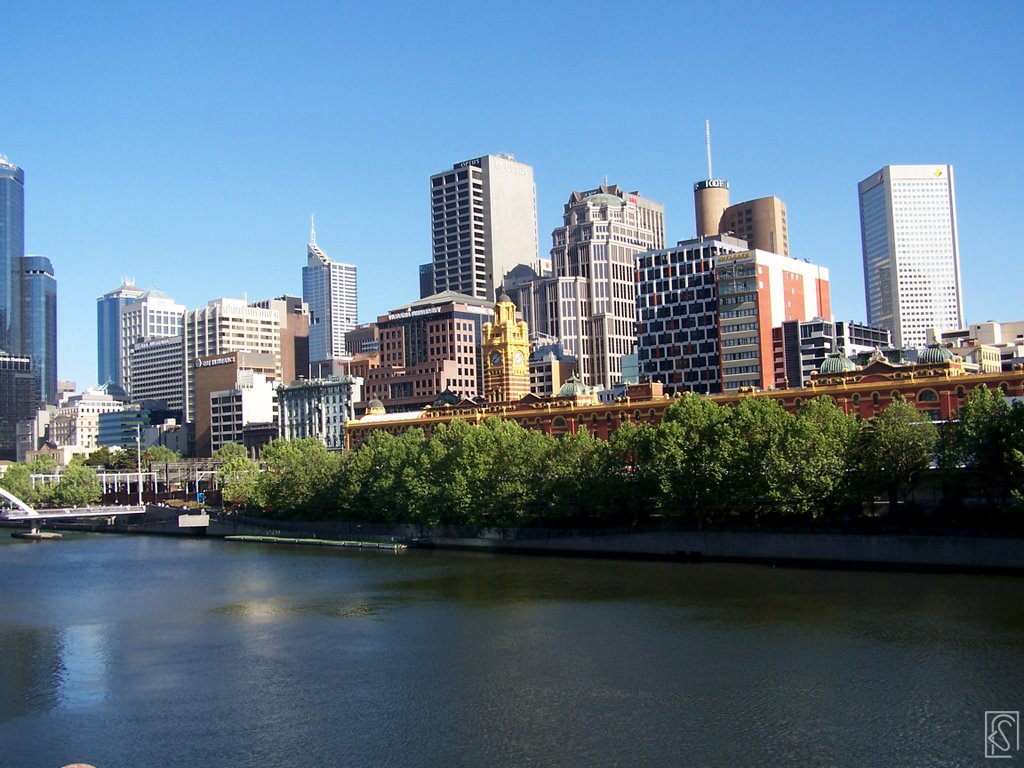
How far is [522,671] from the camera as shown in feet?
191

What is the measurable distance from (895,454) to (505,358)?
8421cm

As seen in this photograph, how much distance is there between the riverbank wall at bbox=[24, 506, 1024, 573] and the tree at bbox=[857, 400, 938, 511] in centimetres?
606

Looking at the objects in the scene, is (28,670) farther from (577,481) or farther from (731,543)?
(577,481)

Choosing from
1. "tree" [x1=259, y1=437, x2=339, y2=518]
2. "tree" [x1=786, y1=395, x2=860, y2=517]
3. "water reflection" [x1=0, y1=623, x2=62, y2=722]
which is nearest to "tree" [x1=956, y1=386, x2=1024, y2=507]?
"tree" [x1=786, y1=395, x2=860, y2=517]

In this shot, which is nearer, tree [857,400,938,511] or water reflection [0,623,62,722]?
water reflection [0,623,62,722]

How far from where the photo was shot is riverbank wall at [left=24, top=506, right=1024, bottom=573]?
85.8 meters

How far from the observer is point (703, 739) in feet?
151

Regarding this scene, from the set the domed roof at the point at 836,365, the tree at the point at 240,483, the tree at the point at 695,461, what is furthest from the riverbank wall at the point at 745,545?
the domed roof at the point at 836,365

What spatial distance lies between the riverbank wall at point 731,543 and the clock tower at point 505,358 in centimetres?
3817

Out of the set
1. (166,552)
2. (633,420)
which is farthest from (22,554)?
(633,420)

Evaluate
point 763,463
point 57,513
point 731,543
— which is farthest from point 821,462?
point 57,513

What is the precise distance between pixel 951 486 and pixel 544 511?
4295 cm

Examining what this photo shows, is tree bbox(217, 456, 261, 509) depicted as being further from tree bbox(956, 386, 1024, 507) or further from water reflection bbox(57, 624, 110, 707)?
tree bbox(956, 386, 1024, 507)

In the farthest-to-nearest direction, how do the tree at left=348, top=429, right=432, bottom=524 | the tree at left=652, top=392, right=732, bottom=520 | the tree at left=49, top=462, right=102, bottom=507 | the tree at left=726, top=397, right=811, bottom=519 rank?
the tree at left=49, top=462, right=102, bottom=507, the tree at left=348, top=429, right=432, bottom=524, the tree at left=652, top=392, right=732, bottom=520, the tree at left=726, top=397, right=811, bottom=519
